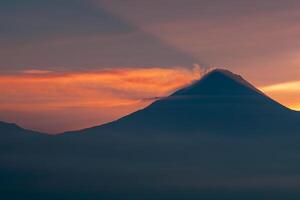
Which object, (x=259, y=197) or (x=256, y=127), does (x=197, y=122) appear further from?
(x=259, y=197)

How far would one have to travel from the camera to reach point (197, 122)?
180250 mm

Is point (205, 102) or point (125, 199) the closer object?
point (125, 199)

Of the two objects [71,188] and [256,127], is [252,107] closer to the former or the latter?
[256,127]

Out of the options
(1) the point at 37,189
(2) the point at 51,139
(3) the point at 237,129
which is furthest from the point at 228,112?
(1) the point at 37,189

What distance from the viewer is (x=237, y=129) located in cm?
17738

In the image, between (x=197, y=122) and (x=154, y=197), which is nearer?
(x=154, y=197)

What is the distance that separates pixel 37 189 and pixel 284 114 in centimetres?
6136

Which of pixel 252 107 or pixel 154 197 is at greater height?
pixel 252 107

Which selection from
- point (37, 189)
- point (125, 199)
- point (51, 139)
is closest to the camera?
point (125, 199)

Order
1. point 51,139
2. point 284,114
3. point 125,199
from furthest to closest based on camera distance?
1. point 51,139
2. point 284,114
3. point 125,199

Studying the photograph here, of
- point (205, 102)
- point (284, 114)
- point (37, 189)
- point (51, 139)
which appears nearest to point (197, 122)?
point (205, 102)

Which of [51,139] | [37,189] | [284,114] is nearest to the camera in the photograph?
[37,189]

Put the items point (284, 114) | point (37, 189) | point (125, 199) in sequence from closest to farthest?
point (125, 199)
point (37, 189)
point (284, 114)

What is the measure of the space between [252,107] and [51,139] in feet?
169
